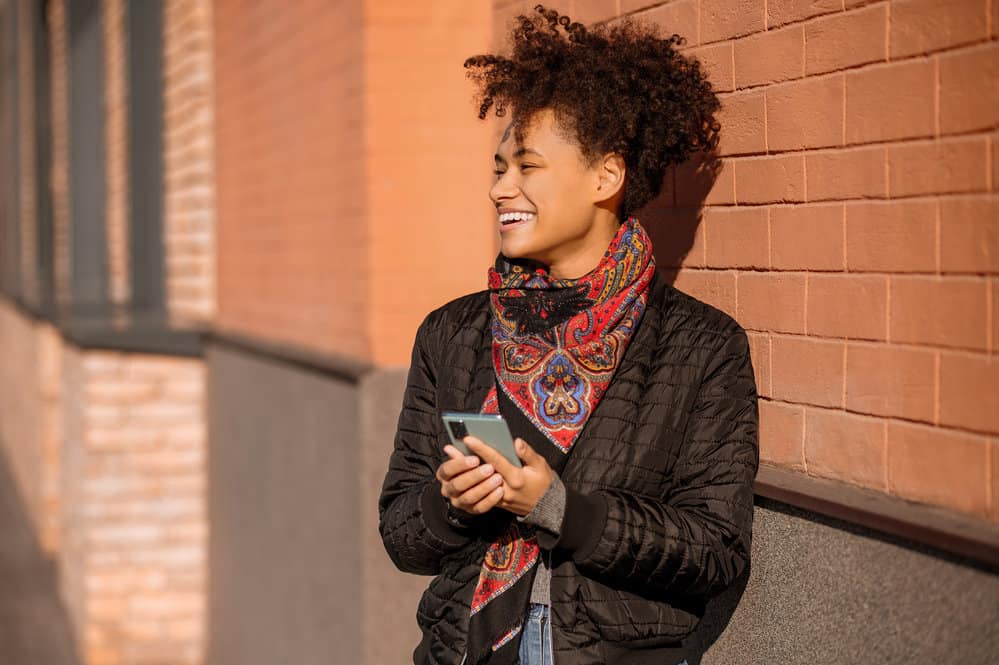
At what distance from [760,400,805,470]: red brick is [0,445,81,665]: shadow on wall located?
699 centimetres

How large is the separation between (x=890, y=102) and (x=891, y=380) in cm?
51

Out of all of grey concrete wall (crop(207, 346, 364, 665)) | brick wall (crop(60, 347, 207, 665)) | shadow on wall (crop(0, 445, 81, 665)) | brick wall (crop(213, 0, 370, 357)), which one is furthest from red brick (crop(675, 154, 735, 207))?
shadow on wall (crop(0, 445, 81, 665))

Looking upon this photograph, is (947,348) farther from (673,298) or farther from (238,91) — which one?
(238,91)

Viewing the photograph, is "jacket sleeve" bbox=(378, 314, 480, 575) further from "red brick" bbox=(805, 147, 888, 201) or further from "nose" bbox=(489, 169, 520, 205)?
"red brick" bbox=(805, 147, 888, 201)

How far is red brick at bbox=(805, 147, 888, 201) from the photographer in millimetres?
2594

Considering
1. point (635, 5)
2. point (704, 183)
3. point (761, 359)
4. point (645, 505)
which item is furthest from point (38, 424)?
point (645, 505)

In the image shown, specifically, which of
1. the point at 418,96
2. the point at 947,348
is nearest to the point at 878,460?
the point at 947,348

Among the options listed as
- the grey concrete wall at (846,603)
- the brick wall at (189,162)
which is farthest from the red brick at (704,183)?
the brick wall at (189,162)

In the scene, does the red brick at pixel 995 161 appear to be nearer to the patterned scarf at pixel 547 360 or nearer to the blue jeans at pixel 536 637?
the patterned scarf at pixel 547 360

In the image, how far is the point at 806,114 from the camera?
9.28ft

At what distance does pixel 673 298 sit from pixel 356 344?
2746 mm

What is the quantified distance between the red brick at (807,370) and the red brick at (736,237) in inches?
7.9

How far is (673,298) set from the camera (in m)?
2.77

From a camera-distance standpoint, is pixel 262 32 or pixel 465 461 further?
pixel 262 32
